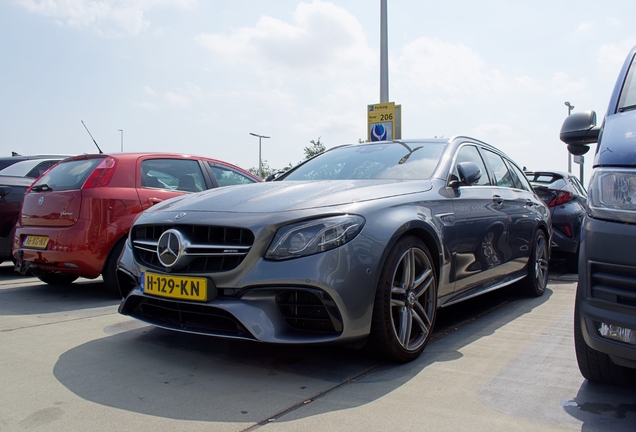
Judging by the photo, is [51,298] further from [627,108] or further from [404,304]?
[627,108]

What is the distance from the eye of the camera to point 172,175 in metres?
5.88

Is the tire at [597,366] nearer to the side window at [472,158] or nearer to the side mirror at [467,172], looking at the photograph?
the side mirror at [467,172]

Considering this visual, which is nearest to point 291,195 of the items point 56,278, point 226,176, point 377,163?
point 377,163

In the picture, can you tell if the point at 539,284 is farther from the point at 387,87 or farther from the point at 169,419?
the point at 387,87

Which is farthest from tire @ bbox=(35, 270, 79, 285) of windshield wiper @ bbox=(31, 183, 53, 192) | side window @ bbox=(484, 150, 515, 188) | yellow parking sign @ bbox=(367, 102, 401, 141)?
yellow parking sign @ bbox=(367, 102, 401, 141)

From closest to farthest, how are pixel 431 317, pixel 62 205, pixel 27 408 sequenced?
pixel 27 408 < pixel 431 317 < pixel 62 205

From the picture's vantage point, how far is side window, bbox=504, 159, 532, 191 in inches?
223

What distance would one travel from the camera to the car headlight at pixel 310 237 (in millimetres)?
2916

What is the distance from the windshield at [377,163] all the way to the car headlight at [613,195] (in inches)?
61.2

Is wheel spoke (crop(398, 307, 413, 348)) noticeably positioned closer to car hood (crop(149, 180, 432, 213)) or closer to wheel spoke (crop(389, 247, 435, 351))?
wheel spoke (crop(389, 247, 435, 351))

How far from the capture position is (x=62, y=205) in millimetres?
5145

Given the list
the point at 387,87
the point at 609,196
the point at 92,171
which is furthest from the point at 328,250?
the point at 387,87

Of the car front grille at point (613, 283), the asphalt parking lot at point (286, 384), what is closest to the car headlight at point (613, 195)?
the car front grille at point (613, 283)

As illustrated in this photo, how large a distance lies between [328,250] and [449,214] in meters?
1.29
